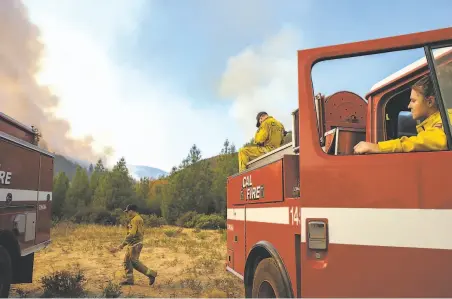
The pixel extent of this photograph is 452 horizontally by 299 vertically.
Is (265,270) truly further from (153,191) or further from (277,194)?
(153,191)

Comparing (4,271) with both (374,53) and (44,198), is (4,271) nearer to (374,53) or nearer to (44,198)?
(44,198)

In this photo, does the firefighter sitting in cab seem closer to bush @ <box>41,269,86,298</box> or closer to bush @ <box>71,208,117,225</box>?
bush @ <box>41,269,86,298</box>

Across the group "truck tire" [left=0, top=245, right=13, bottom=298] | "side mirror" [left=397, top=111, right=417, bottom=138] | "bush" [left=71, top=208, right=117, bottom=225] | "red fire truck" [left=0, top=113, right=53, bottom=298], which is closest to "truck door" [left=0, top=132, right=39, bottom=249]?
"red fire truck" [left=0, top=113, right=53, bottom=298]

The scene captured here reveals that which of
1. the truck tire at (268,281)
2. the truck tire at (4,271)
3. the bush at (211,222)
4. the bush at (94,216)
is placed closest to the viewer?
the truck tire at (268,281)

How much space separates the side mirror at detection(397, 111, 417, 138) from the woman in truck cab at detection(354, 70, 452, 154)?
0.27 ft

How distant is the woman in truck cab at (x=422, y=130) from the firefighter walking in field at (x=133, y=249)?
6.97m

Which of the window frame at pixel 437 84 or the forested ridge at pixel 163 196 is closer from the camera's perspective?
the window frame at pixel 437 84

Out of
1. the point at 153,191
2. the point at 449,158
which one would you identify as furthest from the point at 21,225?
the point at 153,191

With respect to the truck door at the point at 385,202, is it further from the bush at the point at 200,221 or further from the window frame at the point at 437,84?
the bush at the point at 200,221

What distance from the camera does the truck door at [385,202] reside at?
2.39 m

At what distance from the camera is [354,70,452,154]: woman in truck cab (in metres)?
2.52

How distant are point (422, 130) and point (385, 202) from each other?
63 cm

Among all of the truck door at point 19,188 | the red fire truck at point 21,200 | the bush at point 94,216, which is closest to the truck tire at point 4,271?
the red fire truck at point 21,200

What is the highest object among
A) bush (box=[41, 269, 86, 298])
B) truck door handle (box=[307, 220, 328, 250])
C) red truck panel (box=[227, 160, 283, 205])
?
red truck panel (box=[227, 160, 283, 205])
